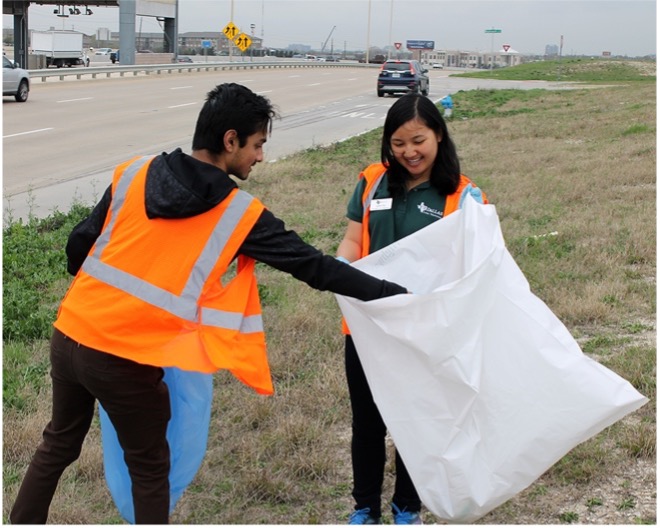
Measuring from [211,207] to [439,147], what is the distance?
94cm

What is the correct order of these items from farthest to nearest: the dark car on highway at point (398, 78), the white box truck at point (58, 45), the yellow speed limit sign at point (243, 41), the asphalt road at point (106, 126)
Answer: the white box truck at point (58, 45)
the yellow speed limit sign at point (243, 41)
the dark car on highway at point (398, 78)
the asphalt road at point (106, 126)

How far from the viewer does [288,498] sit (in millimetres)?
3449

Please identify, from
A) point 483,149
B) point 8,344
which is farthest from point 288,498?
point 483,149

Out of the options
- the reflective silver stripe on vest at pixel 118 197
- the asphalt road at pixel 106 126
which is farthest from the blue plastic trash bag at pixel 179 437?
the asphalt road at pixel 106 126

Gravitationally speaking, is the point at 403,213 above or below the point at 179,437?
above

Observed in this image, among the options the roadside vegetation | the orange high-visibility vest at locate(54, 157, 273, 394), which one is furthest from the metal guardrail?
the orange high-visibility vest at locate(54, 157, 273, 394)

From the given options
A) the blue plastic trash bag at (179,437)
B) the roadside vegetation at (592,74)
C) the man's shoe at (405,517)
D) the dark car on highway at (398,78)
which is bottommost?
the man's shoe at (405,517)

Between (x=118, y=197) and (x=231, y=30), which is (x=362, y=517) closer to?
(x=118, y=197)

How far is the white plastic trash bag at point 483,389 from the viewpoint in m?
2.69

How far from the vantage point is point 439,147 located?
10.00 ft

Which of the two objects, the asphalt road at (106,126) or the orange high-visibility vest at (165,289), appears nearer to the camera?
the orange high-visibility vest at (165,289)

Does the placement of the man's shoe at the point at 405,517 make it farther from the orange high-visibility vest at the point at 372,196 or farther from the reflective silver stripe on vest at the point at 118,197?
the reflective silver stripe on vest at the point at 118,197

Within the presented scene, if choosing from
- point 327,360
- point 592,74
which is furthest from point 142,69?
point 327,360

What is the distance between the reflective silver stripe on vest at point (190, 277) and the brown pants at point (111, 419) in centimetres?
21
